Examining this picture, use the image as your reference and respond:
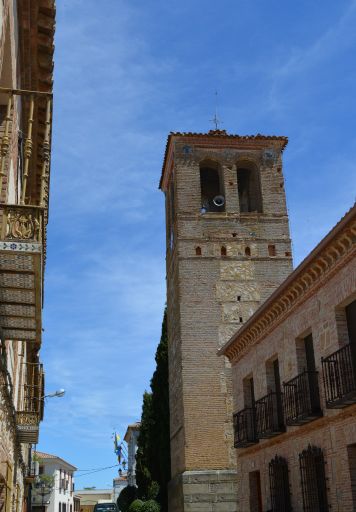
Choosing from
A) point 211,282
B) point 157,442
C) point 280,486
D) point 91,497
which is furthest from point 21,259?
point 91,497

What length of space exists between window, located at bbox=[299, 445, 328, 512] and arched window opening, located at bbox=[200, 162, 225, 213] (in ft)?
52.2

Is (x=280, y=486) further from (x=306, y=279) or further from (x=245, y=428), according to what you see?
(x=306, y=279)

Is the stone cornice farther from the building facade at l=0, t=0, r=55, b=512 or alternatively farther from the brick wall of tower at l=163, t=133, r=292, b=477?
the brick wall of tower at l=163, t=133, r=292, b=477

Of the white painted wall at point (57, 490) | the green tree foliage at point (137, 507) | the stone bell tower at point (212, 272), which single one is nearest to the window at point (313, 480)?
the stone bell tower at point (212, 272)

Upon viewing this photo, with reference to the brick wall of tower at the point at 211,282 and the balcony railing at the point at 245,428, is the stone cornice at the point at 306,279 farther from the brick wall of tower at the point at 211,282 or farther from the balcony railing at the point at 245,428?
the brick wall of tower at the point at 211,282

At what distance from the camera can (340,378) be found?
10617mm

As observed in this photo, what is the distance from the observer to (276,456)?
13.6 m

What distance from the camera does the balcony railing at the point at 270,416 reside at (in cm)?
1359

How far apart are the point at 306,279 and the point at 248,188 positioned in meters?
16.5

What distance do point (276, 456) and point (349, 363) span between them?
13.1 feet

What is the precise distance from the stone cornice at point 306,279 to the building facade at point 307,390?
22mm

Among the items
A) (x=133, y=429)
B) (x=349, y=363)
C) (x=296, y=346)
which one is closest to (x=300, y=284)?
(x=296, y=346)

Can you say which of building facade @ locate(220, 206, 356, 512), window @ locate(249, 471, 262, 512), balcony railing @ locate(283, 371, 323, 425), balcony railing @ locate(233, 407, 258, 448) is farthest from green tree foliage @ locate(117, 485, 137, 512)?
balcony railing @ locate(283, 371, 323, 425)

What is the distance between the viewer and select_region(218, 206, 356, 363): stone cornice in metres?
10.5
